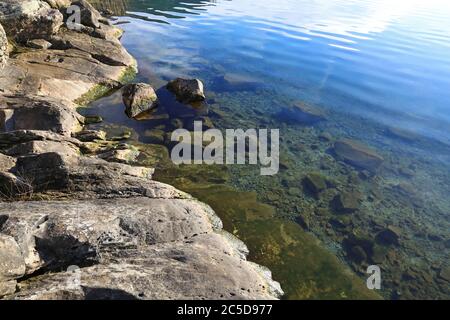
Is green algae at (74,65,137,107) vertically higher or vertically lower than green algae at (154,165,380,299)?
higher

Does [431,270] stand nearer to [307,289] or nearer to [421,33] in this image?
[307,289]

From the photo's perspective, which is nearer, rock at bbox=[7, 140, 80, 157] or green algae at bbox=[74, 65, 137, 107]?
rock at bbox=[7, 140, 80, 157]

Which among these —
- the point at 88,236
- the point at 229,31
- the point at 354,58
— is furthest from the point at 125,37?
the point at 88,236

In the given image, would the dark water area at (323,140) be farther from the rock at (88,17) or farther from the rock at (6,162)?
the rock at (6,162)

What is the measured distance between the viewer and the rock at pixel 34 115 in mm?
17094

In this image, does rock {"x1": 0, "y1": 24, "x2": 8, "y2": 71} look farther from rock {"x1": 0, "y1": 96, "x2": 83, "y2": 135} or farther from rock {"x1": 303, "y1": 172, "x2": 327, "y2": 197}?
rock {"x1": 303, "y1": 172, "x2": 327, "y2": 197}

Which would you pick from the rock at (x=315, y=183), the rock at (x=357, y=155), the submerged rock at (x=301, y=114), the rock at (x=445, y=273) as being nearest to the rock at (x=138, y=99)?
the submerged rock at (x=301, y=114)

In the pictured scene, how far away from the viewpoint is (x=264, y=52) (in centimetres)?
3650

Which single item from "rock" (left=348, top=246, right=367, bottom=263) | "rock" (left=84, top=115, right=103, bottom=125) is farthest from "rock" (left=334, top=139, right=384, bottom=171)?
"rock" (left=84, top=115, right=103, bottom=125)

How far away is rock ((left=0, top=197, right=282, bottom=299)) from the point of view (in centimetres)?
797

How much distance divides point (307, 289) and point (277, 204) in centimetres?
439

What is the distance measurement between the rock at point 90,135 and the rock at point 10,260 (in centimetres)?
1051

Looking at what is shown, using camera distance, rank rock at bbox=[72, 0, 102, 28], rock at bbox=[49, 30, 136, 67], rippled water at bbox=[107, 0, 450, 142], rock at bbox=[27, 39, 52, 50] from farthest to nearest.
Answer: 1. rock at bbox=[72, 0, 102, 28]
2. rock at bbox=[49, 30, 136, 67]
3. rippled water at bbox=[107, 0, 450, 142]
4. rock at bbox=[27, 39, 52, 50]

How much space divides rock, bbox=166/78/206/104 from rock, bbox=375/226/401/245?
14.6 metres
